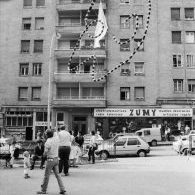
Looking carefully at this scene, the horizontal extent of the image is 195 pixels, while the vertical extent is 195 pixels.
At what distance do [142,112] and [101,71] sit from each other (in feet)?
22.6

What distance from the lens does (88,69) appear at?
4419 cm

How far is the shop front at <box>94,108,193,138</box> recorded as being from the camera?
41.6 meters

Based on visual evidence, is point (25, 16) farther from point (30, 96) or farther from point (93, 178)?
point (93, 178)

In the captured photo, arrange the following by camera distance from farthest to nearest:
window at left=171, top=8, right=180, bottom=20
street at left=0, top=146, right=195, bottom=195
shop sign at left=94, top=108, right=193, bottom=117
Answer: window at left=171, top=8, right=180, bottom=20, shop sign at left=94, top=108, right=193, bottom=117, street at left=0, top=146, right=195, bottom=195

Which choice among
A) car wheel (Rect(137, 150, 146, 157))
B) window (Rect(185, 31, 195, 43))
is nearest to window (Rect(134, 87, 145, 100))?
window (Rect(185, 31, 195, 43))

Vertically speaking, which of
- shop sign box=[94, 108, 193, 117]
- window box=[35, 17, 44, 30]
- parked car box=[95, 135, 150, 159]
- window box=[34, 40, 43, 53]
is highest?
window box=[35, 17, 44, 30]

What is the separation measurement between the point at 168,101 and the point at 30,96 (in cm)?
1643

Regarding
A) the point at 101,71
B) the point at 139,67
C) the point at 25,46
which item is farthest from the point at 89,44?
the point at 25,46

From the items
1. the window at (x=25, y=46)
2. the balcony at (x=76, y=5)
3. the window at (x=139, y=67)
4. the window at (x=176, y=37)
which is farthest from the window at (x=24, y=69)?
the window at (x=176, y=37)

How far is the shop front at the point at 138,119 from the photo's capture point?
41.6 meters

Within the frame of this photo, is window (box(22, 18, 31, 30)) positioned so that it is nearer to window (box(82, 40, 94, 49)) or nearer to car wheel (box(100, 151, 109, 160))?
window (box(82, 40, 94, 49))

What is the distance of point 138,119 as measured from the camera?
138 ft

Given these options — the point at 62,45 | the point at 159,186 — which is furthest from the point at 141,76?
the point at 159,186

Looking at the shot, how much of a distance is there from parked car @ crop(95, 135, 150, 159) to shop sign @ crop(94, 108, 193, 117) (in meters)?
17.8
